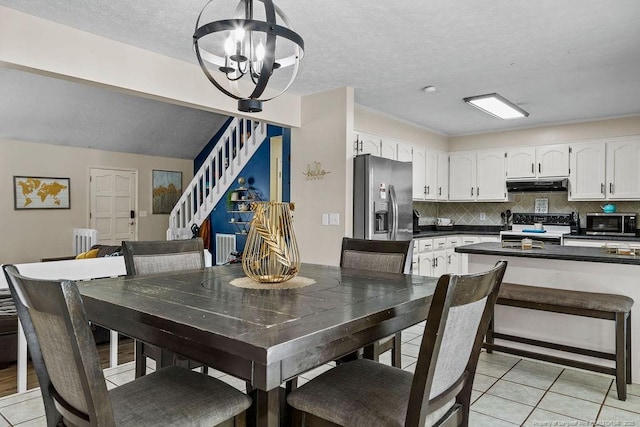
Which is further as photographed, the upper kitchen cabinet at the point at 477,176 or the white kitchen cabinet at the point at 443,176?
the white kitchen cabinet at the point at 443,176

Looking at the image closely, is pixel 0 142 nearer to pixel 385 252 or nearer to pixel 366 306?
pixel 385 252

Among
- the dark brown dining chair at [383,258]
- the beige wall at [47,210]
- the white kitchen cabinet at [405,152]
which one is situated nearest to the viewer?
the dark brown dining chair at [383,258]

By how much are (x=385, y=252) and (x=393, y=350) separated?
0.57 m

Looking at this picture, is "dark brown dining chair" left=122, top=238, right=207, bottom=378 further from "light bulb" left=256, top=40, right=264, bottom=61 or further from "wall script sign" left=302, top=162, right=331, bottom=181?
"wall script sign" left=302, top=162, right=331, bottom=181

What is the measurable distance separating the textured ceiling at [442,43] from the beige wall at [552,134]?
431mm

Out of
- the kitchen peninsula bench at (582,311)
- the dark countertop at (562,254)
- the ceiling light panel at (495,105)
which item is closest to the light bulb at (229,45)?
the dark countertop at (562,254)

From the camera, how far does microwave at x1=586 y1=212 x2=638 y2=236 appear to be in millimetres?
5389

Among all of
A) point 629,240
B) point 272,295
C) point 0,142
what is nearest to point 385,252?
point 272,295

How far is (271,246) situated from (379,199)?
9.07 ft

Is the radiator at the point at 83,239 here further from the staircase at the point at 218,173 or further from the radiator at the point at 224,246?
the radiator at the point at 224,246

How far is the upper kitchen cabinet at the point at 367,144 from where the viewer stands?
15.8 feet

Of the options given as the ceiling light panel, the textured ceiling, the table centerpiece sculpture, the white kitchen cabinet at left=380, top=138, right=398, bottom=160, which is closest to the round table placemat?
the table centerpiece sculpture

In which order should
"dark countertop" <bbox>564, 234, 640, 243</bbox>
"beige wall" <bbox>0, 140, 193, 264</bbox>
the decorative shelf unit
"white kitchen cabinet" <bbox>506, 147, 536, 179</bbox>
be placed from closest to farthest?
"dark countertop" <bbox>564, 234, 640, 243</bbox> → "white kitchen cabinet" <bbox>506, 147, 536, 179</bbox> → the decorative shelf unit → "beige wall" <bbox>0, 140, 193, 264</bbox>

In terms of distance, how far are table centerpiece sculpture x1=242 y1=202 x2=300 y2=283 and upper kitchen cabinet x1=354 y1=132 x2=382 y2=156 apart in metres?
3.01
